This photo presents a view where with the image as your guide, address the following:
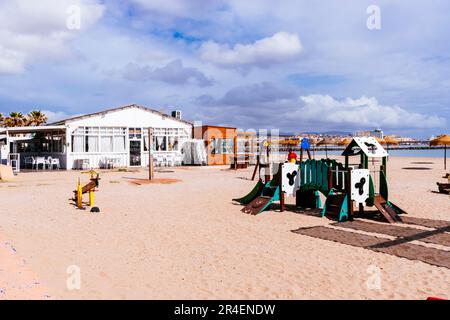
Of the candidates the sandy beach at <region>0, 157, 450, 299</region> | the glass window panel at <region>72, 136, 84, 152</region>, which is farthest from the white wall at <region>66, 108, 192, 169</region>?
A: the sandy beach at <region>0, 157, 450, 299</region>

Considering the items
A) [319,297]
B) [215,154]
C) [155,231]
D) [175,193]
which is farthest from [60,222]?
[215,154]

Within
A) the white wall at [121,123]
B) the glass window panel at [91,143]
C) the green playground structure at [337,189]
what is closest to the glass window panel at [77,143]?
the white wall at [121,123]

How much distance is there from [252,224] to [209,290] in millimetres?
4233

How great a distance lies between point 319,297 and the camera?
4.51 m

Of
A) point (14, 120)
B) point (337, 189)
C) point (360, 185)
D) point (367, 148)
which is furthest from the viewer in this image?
point (14, 120)

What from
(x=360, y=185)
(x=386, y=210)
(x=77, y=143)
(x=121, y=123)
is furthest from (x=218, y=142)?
(x=386, y=210)

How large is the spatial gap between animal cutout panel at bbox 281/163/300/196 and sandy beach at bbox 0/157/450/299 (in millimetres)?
845

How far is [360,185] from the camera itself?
30.7 ft

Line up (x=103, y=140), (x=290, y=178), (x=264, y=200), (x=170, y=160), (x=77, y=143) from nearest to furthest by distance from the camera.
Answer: (x=264, y=200)
(x=290, y=178)
(x=77, y=143)
(x=103, y=140)
(x=170, y=160)

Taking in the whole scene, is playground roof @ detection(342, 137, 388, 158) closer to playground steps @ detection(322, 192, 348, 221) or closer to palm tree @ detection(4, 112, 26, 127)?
playground steps @ detection(322, 192, 348, 221)

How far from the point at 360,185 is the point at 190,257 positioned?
5.12m

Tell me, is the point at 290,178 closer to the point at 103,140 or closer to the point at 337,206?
the point at 337,206

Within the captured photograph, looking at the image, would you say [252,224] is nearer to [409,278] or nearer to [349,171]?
[349,171]

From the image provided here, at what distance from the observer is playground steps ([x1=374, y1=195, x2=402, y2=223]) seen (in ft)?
29.2
